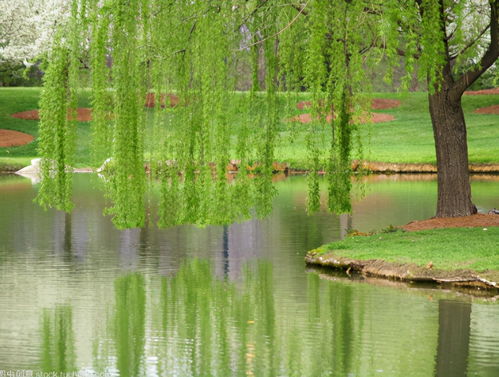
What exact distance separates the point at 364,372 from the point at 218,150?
3.26m

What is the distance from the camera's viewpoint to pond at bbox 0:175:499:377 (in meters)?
9.23

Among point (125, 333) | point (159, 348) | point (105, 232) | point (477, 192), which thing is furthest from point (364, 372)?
point (477, 192)

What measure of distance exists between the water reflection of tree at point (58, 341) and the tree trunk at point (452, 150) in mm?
7429

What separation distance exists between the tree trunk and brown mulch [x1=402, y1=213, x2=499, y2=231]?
298 millimetres

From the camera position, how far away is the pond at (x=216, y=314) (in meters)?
9.23

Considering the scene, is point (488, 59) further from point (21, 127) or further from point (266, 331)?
point (21, 127)

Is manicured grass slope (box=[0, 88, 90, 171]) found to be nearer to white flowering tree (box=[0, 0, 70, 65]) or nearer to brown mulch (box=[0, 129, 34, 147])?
brown mulch (box=[0, 129, 34, 147])

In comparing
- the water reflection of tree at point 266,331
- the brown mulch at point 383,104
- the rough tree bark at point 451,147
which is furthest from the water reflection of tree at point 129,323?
the brown mulch at point 383,104

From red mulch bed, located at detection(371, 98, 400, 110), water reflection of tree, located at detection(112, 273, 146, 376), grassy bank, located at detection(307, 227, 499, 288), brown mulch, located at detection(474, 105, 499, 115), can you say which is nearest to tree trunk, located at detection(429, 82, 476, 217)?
grassy bank, located at detection(307, 227, 499, 288)

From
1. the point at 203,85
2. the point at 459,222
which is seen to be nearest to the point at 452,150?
the point at 459,222

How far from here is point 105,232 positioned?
20.0m

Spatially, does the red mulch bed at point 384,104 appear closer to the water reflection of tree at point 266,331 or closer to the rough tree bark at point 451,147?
the rough tree bark at point 451,147

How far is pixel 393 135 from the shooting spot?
131 ft

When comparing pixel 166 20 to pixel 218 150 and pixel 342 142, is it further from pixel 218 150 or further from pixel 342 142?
pixel 342 142
